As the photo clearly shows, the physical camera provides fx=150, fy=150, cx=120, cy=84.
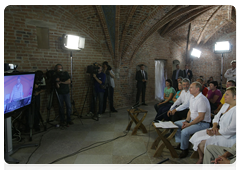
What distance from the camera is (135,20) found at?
5855 millimetres

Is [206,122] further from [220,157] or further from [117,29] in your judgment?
[117,29]

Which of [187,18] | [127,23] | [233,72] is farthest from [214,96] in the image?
[187,18]

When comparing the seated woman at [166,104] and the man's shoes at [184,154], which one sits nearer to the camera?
the man's shoes at [184,154]

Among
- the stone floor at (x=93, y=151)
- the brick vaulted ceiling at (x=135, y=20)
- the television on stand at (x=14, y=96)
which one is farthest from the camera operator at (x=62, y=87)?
the brick vaulted ceiling at (x=135, y=20)

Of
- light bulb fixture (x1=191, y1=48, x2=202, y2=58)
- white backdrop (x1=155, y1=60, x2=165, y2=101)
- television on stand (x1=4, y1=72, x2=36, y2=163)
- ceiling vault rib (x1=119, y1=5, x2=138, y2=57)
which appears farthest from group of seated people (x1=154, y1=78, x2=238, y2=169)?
light bulb fixture (x1=191, y1=48, x2=202, y2=58)

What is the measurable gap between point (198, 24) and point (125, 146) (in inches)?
310

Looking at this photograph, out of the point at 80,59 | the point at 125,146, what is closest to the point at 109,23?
the point at 80,59

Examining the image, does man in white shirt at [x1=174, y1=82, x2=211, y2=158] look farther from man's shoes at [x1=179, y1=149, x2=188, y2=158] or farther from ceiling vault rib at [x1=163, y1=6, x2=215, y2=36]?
ceiling vault rib at [x1=163, y1=6, x2=215, y2=36]

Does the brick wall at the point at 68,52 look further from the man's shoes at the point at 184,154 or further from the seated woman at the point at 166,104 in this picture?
the man's shoes at the point at 184,154

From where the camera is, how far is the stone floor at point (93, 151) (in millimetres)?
2521

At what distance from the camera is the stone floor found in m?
2.52

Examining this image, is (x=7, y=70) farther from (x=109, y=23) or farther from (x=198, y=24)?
(x=198, y=24)

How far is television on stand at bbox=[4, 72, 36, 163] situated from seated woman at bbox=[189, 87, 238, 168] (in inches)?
123

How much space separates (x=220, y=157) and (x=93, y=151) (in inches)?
83.7
